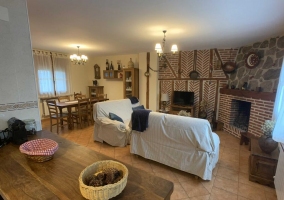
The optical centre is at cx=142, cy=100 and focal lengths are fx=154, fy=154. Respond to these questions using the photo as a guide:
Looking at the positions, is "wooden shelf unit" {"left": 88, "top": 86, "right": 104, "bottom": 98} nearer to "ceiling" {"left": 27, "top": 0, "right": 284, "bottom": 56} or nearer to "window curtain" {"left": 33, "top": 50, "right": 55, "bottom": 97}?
"window curtain" {"left": 33, "top": 50, "right": 55, "bottom": 97}

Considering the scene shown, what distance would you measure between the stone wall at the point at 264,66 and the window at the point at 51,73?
5720 mm

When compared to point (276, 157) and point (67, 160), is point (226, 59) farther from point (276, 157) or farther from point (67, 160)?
point (67, 160)

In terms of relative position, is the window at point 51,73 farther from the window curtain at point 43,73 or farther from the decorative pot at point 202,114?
the decorative pot at point 202,114

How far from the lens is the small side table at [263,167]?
2107mm

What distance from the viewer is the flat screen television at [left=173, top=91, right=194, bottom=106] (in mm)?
4877

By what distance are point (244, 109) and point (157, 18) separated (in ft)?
12.0

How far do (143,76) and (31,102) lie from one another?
13.5 ft

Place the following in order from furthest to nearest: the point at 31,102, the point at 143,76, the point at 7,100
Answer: the point at 143,76 → the point at 31,102 → the point at 7,100

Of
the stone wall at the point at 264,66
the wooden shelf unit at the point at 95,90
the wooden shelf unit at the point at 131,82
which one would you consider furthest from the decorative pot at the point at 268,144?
the wooden shelf unit at the point at 95,90

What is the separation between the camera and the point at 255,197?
6.33 ft

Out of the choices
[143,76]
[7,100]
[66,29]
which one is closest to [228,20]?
[66,29]

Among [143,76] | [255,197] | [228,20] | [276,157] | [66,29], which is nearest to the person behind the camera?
[255,197]

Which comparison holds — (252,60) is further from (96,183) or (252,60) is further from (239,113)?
(96,183)

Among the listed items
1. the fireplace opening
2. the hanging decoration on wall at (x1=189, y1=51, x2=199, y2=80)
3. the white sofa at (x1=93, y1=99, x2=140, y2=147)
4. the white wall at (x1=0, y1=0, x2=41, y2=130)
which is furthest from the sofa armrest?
the fireplace opening
